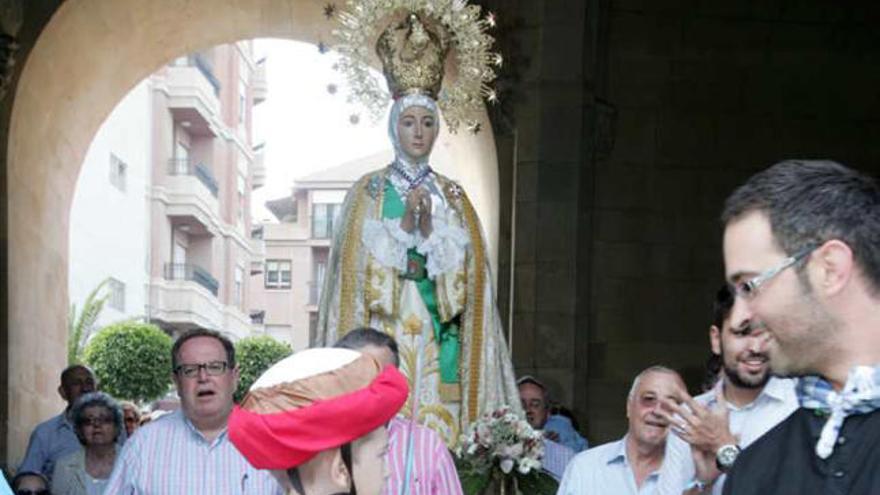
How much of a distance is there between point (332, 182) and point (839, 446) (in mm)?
66912

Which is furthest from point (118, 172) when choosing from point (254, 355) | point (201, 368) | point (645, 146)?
point (201, 368)

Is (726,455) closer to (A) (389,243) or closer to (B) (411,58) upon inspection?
(A) (389,243)

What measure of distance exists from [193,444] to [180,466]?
10 cm

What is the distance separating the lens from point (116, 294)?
43.5 m

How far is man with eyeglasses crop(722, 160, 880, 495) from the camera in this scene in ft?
8.75

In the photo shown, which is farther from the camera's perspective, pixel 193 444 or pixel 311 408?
pixel 193 444

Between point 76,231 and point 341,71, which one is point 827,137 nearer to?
point 341,71

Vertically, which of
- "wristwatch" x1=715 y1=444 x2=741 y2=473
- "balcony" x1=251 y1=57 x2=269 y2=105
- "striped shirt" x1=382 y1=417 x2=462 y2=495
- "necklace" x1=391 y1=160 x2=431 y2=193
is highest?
"balcony" x1=251 y1=57 x2=269 y2=105

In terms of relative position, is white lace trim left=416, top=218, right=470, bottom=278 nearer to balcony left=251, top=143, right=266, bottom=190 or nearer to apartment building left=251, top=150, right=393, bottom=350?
balcony left=251, top=143, right=266, bottom=190

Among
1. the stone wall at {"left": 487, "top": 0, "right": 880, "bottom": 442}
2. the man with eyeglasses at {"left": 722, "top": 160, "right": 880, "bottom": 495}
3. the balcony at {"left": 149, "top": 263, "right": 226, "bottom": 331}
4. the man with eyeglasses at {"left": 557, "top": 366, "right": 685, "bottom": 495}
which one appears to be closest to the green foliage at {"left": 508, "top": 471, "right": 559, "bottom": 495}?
the man with eyeglasses at {"left": 557, "top": 366, "right": 685, "bottom": 495}

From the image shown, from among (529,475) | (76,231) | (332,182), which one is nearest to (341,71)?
(529,475)

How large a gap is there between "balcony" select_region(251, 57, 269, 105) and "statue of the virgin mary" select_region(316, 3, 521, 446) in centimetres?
5703

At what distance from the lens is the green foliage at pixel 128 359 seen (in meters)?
36.0

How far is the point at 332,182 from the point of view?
6931cm
